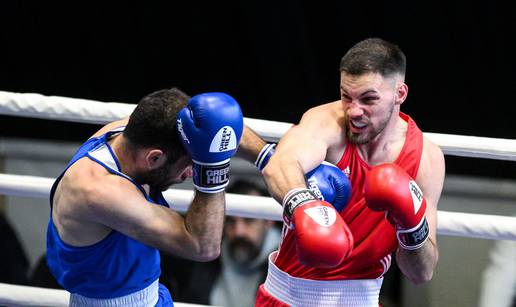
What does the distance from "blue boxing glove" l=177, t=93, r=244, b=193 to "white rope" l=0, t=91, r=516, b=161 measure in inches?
25.6

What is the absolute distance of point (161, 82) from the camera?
5.05 metres

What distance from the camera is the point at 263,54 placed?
16.1 ft

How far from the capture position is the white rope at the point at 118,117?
317 cm

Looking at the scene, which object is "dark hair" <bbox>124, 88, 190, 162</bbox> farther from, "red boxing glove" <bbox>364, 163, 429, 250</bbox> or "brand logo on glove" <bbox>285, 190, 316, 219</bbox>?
"red boxing glove" <bbox>364, 163, 429, 250</bbox>

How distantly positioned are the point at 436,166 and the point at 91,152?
1101 millimetres

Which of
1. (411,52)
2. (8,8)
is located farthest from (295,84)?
(8,8)

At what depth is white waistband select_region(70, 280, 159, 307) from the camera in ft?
9.17

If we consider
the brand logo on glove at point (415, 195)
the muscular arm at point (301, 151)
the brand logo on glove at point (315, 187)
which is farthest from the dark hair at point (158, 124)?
the brand logo on glove at point (415, 195)

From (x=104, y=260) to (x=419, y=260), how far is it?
96 cm

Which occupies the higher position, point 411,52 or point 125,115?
point 125,115

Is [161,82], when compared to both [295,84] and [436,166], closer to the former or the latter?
[295,84]

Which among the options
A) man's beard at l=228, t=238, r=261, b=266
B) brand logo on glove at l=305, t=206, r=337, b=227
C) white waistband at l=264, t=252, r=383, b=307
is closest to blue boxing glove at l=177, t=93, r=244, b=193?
brand logo on glove at l=305, t=206, r=337, b=227

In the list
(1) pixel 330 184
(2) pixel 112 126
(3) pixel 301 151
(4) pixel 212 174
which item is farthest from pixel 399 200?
(2) pixel 112 126

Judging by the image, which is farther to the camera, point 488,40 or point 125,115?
point 488,40
